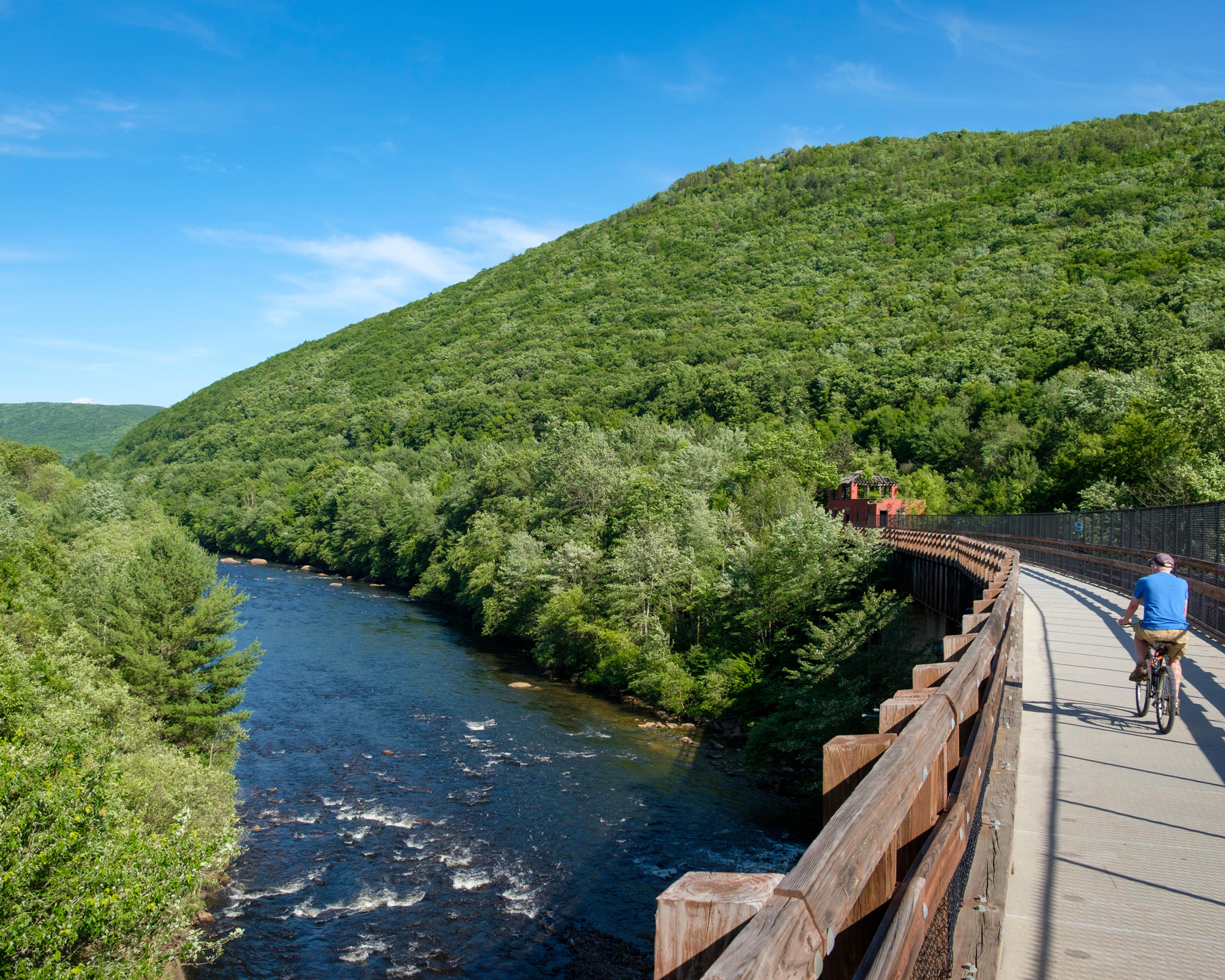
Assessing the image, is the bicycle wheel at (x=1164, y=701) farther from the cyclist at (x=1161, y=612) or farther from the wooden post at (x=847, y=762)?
the wooden post at (x=847, y=762)

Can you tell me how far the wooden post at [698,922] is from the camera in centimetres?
185

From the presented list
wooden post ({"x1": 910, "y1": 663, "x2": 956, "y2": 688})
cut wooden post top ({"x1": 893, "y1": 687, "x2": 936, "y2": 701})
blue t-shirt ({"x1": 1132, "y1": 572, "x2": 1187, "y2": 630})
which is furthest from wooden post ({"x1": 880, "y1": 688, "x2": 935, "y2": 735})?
blue t-shirt ({"x1": 1132, "y1": 572, "x2": 1187, "y2": 630})

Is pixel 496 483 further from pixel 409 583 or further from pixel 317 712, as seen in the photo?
pixel 317 712

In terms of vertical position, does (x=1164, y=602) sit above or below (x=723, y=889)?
below

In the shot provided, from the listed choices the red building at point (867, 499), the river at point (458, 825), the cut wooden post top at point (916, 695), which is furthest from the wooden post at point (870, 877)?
the red building at point (867, 499)

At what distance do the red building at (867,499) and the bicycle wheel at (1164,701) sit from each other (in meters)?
54.0

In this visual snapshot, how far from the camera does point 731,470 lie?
2306 inches

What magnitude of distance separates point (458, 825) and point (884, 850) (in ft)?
70.1

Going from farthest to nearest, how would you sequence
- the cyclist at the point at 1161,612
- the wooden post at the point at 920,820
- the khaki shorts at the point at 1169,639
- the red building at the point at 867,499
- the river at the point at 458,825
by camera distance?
the red building at the point at 867,499 < the river at the point at 458,825 < the cyclist at the point at 1161,612 < the khaki shorts at the point at 1169,639 < the wooden post at the point at 920,820

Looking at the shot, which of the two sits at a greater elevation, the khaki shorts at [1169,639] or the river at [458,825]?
the khaki shorts at [1169,639]

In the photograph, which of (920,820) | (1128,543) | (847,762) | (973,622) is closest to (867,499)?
(1128,543)

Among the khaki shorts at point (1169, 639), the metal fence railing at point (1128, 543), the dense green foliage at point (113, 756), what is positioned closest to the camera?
the khaki shorts at point (1169, 639)

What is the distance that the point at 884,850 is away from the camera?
7.88ft

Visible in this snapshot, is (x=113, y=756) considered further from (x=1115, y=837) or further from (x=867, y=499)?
(x=867, y=499)
